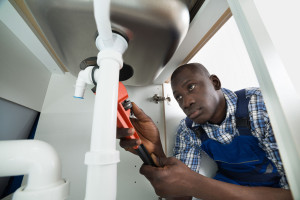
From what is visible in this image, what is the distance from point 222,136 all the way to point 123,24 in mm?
674

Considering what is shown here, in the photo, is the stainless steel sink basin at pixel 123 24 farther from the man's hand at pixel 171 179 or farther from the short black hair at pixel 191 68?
the man's hand at pixel 171 179

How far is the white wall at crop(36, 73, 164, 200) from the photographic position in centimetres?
60

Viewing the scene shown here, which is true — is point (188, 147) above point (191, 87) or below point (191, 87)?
below

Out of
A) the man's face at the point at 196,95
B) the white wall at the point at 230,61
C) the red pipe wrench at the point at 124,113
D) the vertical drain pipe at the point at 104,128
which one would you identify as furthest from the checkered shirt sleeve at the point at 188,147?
the vertical drain pipe at the point at 104,128

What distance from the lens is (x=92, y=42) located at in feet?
1.15

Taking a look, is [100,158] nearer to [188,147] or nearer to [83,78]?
[83,78]

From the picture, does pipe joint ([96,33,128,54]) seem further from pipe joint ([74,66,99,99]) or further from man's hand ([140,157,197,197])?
man's hand ([140,157,197,197])

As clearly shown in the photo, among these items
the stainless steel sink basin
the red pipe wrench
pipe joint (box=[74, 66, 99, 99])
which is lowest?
the red pipe wrench

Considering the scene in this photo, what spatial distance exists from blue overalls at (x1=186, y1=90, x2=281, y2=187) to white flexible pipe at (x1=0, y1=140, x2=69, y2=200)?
2.29 ft

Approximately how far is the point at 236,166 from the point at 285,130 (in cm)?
65

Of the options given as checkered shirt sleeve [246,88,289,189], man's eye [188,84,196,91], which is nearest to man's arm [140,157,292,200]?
checkered shirt sleeve [246,88,289,189]

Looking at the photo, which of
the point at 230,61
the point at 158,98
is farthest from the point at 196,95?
the point at 230,61

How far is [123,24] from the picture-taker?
284 millimetres

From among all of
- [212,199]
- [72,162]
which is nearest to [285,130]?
[212,199]
